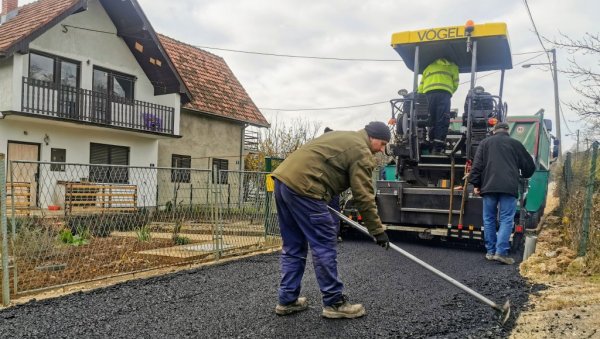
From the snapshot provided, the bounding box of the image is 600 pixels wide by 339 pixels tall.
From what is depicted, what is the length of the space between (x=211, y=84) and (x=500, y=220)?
16870 mm

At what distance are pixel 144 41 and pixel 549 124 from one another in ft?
42.3

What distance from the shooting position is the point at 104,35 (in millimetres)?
16422

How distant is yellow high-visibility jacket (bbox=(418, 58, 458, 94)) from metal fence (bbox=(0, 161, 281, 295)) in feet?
9.90

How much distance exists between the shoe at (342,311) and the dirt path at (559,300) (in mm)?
1097

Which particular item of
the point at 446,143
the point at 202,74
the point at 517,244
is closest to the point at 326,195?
the point at 446,143

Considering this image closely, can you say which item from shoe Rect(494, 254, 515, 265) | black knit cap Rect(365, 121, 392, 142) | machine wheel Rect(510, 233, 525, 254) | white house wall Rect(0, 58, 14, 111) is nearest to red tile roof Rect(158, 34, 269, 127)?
white house wall Rect(0, 58, 14, 111)

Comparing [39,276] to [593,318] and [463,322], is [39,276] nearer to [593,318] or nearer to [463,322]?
[463,322]

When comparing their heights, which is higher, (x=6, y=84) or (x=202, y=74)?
(x=202, y=74)

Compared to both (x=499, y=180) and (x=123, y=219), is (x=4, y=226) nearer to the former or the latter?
(x=123, y=219)

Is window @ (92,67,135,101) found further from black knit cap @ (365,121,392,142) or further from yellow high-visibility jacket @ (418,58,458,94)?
black knit cap @ (365,121,392,142)

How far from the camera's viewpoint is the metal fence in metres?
5.63

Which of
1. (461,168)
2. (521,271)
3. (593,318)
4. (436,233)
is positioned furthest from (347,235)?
(593,318)

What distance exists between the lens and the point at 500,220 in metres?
6.19

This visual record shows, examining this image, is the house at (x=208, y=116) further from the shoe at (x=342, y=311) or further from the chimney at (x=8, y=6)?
the shoe at (x=342, y=311)
